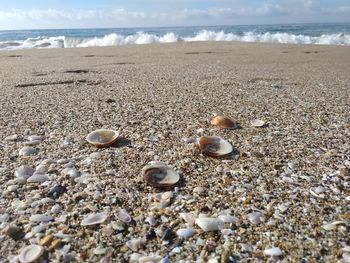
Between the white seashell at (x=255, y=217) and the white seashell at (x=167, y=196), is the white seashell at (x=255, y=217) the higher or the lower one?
the lower one

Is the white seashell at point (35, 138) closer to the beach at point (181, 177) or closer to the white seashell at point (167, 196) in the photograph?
the beach at point (181, 177)

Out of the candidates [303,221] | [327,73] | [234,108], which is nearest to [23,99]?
[234,108]

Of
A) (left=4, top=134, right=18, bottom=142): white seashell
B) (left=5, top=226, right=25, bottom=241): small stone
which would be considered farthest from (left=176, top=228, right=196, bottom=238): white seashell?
(left=4, top=134, right=18, bottom=142): white seashell

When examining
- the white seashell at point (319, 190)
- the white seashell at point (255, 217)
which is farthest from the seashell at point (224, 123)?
the white seashell at point (255, 217)

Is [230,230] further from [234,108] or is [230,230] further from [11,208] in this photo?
[234,108]

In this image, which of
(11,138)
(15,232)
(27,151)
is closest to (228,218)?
(15,232)
